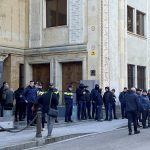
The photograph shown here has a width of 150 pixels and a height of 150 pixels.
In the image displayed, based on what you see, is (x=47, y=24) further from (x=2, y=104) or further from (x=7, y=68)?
(x=2, y=104)

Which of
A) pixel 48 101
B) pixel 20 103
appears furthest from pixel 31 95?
pixel 48 101

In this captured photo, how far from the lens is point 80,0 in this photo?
78.0 ft

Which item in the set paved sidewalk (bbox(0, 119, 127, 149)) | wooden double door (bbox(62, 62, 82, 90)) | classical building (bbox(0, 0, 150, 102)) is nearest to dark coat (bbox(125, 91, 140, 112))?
paved sidewalk (bbox(0, 119, 127, 149))

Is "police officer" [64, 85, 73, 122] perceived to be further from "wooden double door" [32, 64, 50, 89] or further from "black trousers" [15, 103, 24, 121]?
"wooden double door" [32, 64, 50, 89]

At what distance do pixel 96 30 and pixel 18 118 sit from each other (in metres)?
6.64

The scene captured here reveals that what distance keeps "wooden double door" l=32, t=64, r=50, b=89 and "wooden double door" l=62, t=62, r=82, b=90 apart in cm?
116

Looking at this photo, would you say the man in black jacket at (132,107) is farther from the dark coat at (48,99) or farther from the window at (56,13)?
the window at (56,13)

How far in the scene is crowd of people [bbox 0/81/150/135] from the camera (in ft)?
52.3

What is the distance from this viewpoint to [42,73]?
25.5 m

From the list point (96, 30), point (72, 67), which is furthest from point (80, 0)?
point (72, 67)

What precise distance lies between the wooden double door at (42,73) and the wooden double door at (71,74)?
3.81ft

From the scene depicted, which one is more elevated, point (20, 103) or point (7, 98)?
point (7, 98)

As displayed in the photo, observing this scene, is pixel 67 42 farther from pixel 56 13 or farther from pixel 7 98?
pixel 7 98

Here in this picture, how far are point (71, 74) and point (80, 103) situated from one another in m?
4.04
